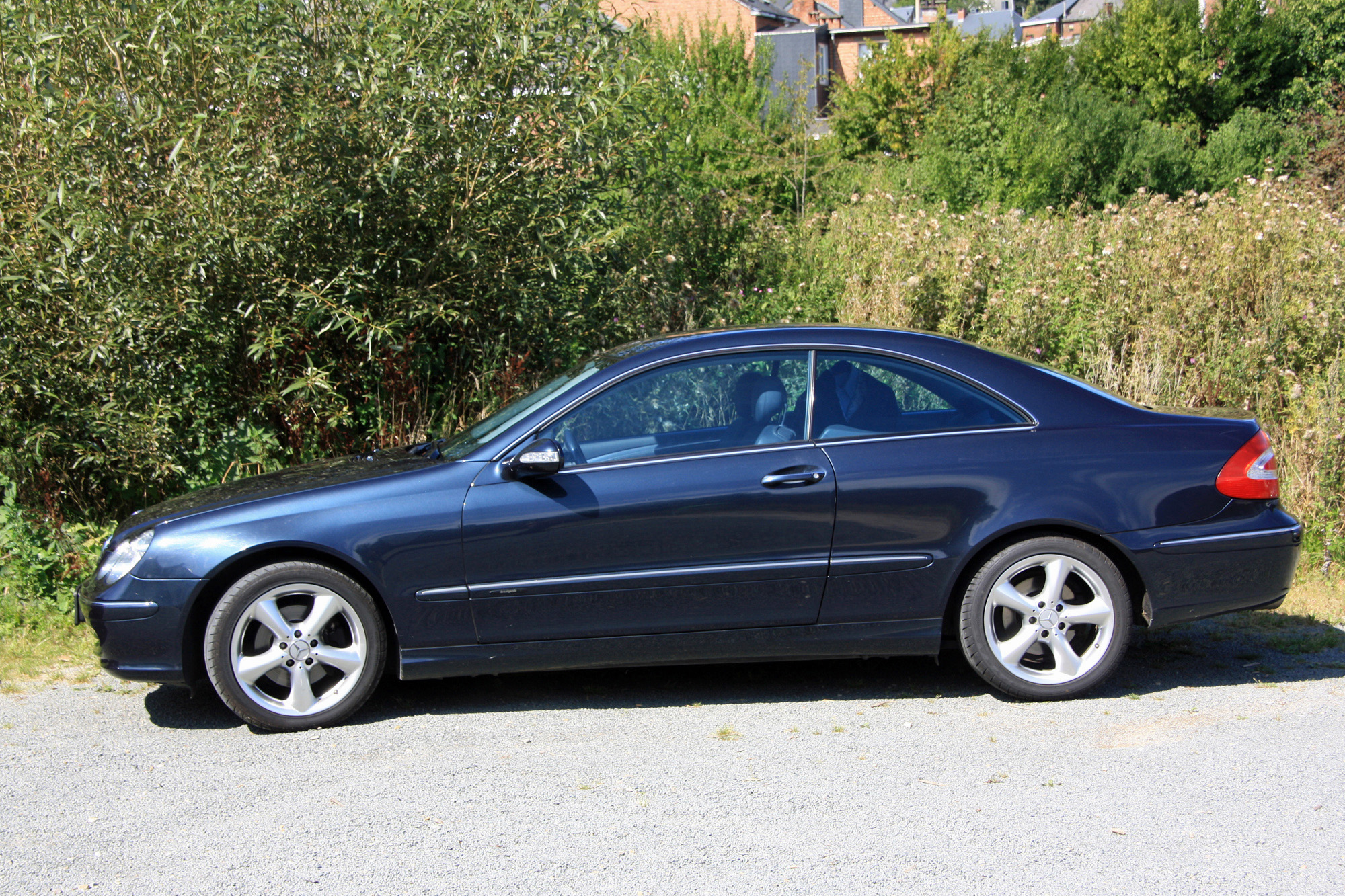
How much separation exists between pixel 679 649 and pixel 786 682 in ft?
2.39

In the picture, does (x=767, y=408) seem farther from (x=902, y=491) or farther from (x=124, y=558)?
(x=124, y=558)

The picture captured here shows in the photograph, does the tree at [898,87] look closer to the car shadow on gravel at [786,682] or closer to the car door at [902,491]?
the car shadow on gravel at [786,682]

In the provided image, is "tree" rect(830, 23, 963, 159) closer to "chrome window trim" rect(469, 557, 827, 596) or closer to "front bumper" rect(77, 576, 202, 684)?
"chrome window trim" rect(469, 557, 827, 596)

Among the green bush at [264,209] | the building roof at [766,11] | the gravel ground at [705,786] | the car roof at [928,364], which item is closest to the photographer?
the gravel ground at [705,786]

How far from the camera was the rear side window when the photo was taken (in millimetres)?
4766

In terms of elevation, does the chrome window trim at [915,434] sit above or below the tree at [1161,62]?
below

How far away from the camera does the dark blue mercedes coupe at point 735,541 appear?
454 cm

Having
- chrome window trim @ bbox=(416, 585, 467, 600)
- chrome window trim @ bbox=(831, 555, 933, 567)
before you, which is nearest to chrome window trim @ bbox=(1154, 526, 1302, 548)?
chrome window trim @ bbox=(831, 555, 933, 567)

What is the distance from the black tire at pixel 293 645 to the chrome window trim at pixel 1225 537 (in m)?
3.25

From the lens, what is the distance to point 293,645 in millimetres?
4570

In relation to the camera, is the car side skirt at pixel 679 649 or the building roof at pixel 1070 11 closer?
the car side skirt at pixel 679 649

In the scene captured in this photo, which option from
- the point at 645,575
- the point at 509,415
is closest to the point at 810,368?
the point at 645,575

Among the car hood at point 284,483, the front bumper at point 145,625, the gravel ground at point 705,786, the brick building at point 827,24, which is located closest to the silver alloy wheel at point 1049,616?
the gravel ground at point 705,786

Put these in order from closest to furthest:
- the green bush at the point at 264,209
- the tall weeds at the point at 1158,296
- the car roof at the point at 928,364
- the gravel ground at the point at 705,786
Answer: the gravel ground at the point at 705,786
the car roof at the point at 928,364
the green bush at the point at 264,209
the tall weeds at the point at 1158,296
